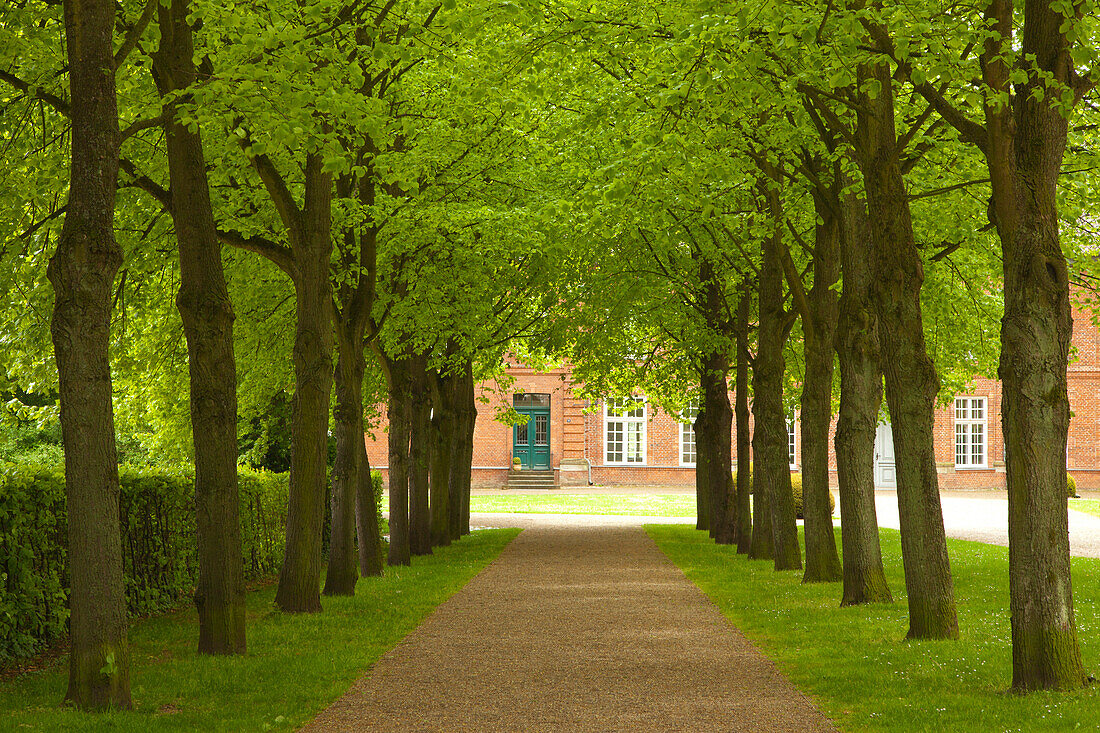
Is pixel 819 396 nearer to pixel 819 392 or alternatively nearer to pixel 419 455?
pixel 819 392

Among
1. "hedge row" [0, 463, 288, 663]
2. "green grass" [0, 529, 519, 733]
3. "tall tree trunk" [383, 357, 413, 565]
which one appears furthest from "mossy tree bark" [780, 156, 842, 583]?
"hedge row" [0, 463, 288, 663]

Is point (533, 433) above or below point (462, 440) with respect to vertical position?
below

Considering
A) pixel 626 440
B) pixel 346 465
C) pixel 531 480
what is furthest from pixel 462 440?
pixel 626 440

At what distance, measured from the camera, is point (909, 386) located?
959 cm

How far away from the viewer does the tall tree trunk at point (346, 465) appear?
529 inches

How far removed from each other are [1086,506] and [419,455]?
1055 inches

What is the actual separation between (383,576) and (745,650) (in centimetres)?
777

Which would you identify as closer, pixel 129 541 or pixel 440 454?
pixel 129 541

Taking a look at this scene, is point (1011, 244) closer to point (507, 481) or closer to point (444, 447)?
point (444, 447)

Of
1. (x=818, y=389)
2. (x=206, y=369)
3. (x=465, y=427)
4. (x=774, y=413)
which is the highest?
(x=206, y=369)

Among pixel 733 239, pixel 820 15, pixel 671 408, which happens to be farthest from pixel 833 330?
pixel 671 408

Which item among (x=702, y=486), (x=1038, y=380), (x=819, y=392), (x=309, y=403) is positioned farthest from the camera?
(x=702, y=486)

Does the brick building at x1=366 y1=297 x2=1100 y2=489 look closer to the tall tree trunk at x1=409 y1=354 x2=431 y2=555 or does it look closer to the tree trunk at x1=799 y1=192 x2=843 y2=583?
the tall tree trunk at x1=409 y1=354 x2=431 y2=555

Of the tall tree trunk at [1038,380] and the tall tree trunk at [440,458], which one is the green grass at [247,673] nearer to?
the tall tree trunk at [1038,380]
